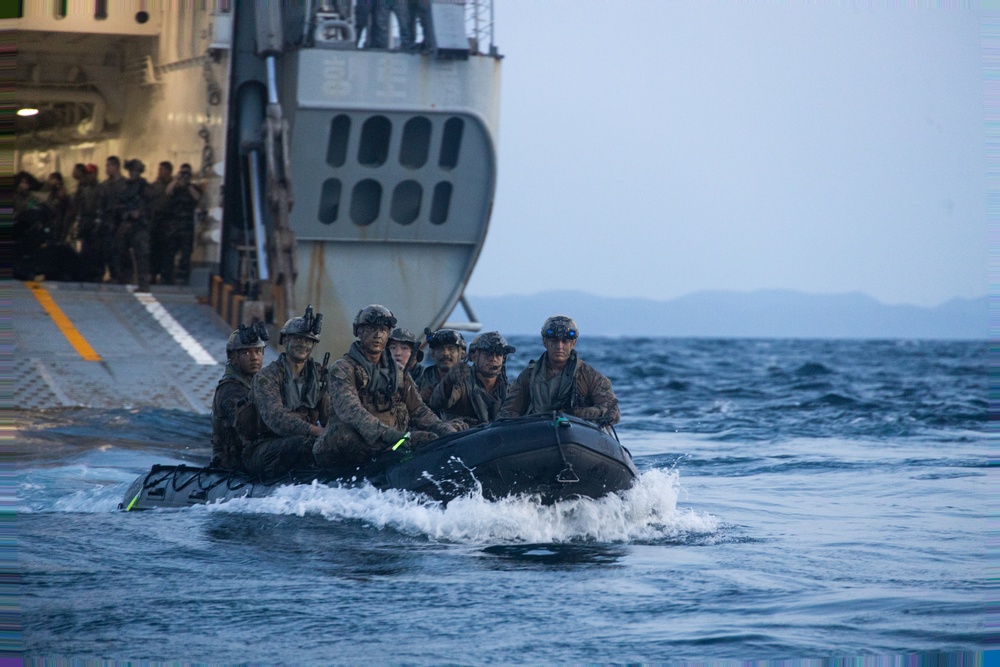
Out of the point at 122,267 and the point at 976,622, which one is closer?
the point at 976,622

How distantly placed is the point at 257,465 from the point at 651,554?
3.52m

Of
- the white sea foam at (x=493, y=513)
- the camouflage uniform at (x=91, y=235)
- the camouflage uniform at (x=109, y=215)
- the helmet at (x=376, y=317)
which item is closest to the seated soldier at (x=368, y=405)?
the helmet at (x=376, y=317)

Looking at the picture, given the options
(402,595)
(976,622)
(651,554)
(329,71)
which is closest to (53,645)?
(402,595)

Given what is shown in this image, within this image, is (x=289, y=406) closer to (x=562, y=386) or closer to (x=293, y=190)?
(x=562, y=386)

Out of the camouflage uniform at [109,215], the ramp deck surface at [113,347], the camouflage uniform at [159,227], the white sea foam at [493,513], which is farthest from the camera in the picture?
the camouflage uniform at [159,227]

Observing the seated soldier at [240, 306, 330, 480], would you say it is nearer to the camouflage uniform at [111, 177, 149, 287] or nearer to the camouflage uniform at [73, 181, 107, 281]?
the camouflage uniform at [111, 177, 149, 287]

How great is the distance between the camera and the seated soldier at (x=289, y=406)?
33.2ft

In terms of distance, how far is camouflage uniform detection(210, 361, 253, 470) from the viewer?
10633 millimetres

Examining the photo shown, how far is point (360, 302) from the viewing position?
1895 centimetres

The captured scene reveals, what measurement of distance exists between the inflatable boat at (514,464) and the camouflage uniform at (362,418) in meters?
0.17

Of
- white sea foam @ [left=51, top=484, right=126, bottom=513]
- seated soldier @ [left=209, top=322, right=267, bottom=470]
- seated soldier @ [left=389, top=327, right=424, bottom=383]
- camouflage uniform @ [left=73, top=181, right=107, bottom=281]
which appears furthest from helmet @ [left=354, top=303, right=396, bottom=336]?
camouflage uniform @ [left=73, top=181, right=107, bottom=281]

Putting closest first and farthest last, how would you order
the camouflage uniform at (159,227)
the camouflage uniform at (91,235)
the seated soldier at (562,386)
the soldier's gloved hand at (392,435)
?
the soldier's gloved hand at (392,435), the seated soldier at (562,386), the camouflage uniform at (159,227), the camouflage uniform at (91,235)

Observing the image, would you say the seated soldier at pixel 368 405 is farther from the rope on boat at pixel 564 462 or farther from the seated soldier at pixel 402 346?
the rope on boat at pixel 564 462

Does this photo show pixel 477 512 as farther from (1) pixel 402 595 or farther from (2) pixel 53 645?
(2) pixel 53 645
